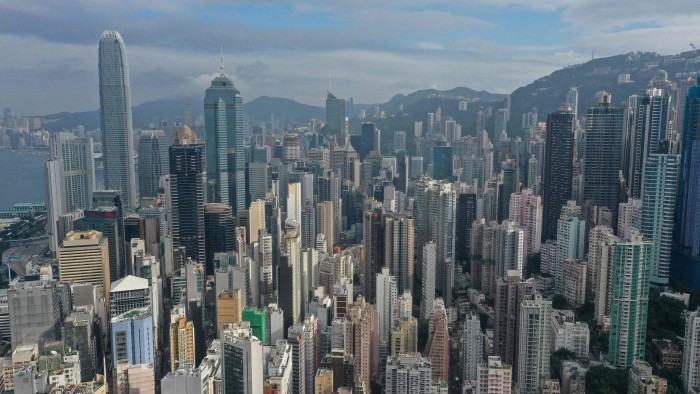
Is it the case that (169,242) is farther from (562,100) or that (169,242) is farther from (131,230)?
→ (562,100)

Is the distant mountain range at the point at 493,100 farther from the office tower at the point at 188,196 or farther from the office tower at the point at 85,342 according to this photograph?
the office tower at the point at 85,342

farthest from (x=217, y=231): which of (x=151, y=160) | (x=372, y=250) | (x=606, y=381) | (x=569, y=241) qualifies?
(x=606, y=381)

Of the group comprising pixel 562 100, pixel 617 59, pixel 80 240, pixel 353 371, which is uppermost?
pixel 617 59

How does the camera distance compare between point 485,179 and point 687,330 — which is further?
point 485,179

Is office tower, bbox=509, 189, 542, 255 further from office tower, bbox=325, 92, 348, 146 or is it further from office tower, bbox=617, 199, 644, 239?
office tower, bbox=325, 92, 348, 146

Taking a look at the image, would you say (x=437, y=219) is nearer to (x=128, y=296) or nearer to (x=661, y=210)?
(x=661, y=210)

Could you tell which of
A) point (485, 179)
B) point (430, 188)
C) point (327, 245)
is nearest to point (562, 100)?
point (485, 179)
